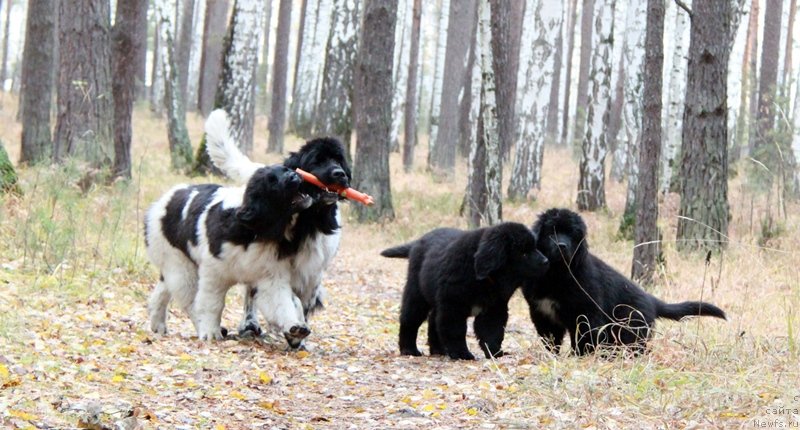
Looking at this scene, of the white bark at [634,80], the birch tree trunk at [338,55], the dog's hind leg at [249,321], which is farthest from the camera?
the birch tree trunk at [338,55]

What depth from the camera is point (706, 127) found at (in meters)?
12.2

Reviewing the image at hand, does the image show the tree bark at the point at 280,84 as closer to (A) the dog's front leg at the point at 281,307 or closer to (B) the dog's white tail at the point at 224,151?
(B) the dog's white tail at the point at 224,151

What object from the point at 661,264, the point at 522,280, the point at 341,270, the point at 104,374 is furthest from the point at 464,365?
the point at 341,270

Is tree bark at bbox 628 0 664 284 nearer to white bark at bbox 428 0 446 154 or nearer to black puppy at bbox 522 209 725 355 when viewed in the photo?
black puppy at bbox 522 209 725 355

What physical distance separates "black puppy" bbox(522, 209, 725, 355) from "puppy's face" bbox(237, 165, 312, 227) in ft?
6.16

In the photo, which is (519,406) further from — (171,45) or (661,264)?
(171,45)

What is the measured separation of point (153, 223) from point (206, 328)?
1.19m

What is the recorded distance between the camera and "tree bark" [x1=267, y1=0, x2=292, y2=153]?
28.1 m

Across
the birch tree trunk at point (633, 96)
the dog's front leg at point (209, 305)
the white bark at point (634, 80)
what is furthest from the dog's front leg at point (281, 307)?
the white bark at point (634, 80)

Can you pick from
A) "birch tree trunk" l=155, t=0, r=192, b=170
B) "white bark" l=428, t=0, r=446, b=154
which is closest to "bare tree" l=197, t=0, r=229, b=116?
"white bark" l=428, t=0, r=446, b=154

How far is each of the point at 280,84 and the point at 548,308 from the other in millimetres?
24225

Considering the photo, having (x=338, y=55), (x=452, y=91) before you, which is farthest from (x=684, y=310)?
(x=452, y=91)

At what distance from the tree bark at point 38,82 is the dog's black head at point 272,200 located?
10.7m

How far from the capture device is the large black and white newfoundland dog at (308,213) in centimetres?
731
